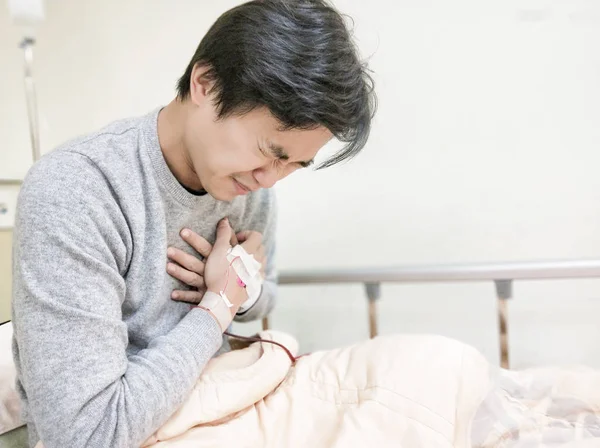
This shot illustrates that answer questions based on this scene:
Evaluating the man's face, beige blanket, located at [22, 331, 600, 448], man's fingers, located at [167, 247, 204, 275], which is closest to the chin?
the man's face

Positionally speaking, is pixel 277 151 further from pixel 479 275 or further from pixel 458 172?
pixel 458 172

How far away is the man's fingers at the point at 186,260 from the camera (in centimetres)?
78

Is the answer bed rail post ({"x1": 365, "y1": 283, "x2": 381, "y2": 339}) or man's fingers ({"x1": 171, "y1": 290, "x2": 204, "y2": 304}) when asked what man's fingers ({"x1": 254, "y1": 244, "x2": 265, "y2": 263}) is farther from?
bed rail post ({"x1": 365, "y1": 283, "x2": 381, "y2": 339})

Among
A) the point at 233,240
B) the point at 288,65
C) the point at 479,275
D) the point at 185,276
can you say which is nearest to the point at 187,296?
the point at 185,276

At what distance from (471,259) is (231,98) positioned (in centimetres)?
76

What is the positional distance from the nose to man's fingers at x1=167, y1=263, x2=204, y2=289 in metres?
0.19

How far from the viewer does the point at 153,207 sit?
2.36ft

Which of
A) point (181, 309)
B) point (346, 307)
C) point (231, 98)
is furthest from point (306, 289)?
point (231, 98)

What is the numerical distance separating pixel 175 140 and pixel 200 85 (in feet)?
0.32

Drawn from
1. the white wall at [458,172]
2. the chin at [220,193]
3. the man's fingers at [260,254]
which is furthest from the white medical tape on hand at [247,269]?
the white wall at [458,172]

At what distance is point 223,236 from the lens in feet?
2.82

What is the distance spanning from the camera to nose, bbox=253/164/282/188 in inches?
28.2

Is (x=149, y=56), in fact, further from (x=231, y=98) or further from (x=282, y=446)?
(x=282, y=446)

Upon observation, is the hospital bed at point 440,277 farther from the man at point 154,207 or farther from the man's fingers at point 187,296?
the man's fingers at point 187,296
